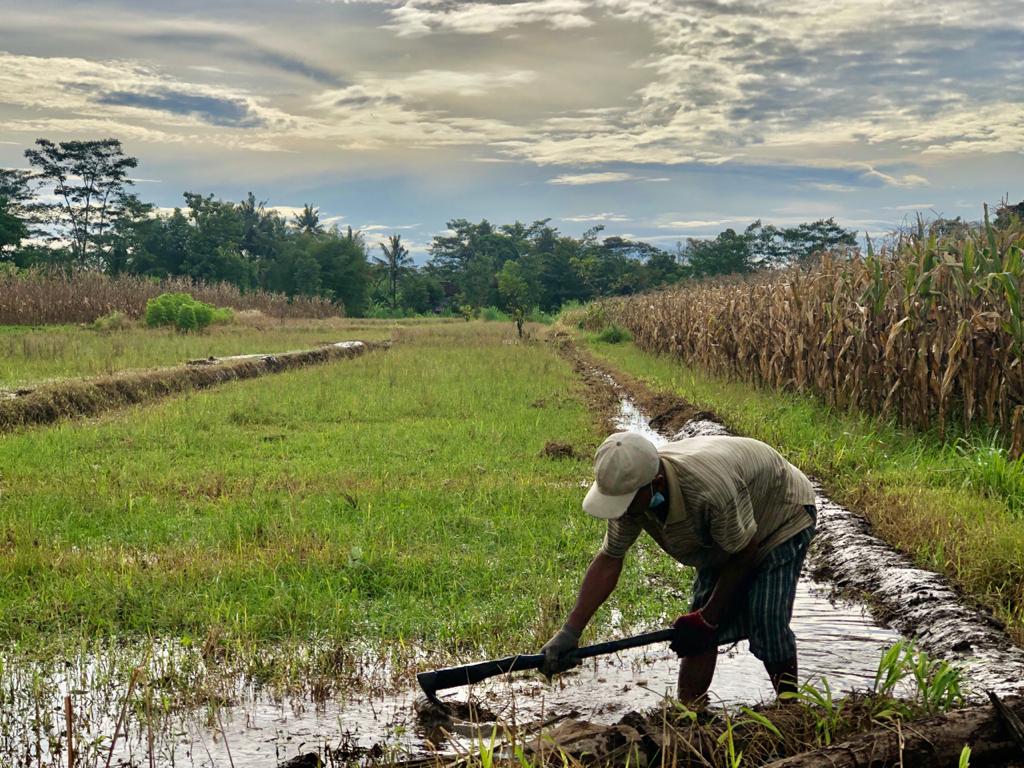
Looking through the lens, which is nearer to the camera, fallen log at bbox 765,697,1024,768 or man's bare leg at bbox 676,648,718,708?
fallen log at bbox 765,697,1024,768

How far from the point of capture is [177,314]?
88.6ft


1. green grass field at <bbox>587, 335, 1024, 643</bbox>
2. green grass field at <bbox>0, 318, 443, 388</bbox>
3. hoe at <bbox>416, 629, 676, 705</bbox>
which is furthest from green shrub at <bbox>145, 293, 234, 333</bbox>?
hoe at <bbox>416, 629, 676, 705</bbox>

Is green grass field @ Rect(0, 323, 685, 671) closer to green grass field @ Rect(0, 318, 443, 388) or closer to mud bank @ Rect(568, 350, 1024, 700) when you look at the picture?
mud bank @ Rect(568, 350, 1024, 700)

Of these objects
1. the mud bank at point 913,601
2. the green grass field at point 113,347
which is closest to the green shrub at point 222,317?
the green grass field at point 113,347

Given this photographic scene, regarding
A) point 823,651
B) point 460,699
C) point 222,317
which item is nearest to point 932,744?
point 823,651

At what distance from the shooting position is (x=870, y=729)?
125 inches

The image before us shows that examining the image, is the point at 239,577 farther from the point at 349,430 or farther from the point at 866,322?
the point at 866,322

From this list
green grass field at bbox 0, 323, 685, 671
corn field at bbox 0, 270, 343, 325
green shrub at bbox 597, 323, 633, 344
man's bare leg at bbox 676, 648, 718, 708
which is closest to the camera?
man's bare leg at bbox 676, 648, 718, 708

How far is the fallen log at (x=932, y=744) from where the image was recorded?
113 inches

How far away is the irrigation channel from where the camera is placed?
3.56 metres

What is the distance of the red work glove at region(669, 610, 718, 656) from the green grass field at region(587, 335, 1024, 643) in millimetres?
1950

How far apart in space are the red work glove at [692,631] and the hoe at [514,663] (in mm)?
30

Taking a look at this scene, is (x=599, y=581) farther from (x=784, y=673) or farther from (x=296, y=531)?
(x=296, y=531)

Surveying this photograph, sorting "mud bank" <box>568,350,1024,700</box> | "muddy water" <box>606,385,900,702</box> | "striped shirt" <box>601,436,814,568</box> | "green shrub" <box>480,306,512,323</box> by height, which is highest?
"green shrub" <box>480,306,512,323</box>
